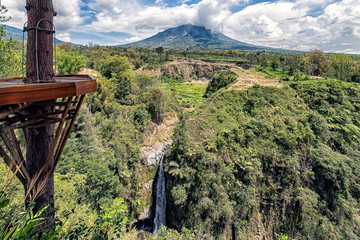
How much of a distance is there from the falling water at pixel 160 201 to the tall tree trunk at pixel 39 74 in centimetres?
1537

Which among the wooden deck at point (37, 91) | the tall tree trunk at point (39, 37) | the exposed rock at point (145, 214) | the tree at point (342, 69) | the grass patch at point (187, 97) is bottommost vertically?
the exposed rock at point (145, 214)

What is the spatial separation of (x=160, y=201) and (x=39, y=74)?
668 inches

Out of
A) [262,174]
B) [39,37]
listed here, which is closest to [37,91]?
[39,37]

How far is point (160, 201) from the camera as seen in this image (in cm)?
1702

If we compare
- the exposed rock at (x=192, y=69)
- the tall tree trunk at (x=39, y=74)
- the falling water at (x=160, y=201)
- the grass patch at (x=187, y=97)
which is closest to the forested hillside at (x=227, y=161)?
the falling water at (x=160, y=201)

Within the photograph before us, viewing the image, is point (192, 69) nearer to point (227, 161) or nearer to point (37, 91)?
point (227, 161)

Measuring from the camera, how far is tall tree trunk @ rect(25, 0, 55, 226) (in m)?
2.42

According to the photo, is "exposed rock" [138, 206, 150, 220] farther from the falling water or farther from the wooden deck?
the wooden deck

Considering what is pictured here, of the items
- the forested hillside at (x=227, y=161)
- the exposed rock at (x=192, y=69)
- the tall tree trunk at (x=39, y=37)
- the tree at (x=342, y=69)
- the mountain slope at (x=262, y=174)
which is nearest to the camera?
the tall tree trunk at (x=39, y=37)

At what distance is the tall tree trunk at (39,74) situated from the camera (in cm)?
242

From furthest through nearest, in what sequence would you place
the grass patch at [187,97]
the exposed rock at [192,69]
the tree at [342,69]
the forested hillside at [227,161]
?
the exposed rock at [192,69] < the tree at [342,69] < the grass patch at [187,97] < the forested hillside at [227,161]

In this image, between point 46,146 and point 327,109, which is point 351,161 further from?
point 46,146

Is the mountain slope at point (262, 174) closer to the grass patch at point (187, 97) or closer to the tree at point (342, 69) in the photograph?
the grass patch at point (187, 97)

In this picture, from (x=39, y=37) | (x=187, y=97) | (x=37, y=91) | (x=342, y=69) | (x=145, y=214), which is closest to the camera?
(x=37, y=91)
